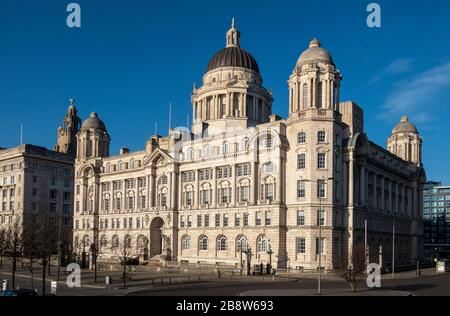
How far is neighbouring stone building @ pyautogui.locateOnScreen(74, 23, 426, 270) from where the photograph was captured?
9412cm

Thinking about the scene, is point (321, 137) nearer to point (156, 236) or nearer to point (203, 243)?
point (203, 243)

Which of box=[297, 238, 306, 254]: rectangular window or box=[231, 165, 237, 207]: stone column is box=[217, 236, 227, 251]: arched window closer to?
box=[231, 165, 237, 207]: stone column

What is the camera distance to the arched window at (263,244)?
97250mm

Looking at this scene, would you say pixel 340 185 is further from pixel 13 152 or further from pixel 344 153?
pixel 13 152

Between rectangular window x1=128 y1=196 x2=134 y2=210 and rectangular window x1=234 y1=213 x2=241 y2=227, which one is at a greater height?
rectangular window x1=128 y1=196 x2=134 y2=210

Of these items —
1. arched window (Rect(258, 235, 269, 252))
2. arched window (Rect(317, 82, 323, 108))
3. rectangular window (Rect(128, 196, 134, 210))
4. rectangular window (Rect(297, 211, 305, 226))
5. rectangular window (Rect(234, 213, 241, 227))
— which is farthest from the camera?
rectangular window (Rect(128, 196, 134, 210))

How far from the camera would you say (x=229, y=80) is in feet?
413

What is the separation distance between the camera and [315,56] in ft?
317

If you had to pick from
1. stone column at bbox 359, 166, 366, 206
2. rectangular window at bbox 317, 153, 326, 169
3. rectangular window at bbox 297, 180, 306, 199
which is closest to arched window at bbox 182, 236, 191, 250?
rectangular window at bbox 297, 180, 306, 199

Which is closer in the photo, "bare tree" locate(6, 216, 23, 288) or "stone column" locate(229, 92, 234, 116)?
"bare tree" locate(6, 216, 23, 288)

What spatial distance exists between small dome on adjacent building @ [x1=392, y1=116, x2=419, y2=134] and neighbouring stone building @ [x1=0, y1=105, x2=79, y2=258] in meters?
88.5

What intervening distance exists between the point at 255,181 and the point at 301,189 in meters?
9.58

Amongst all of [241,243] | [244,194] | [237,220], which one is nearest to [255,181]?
[244,194]
